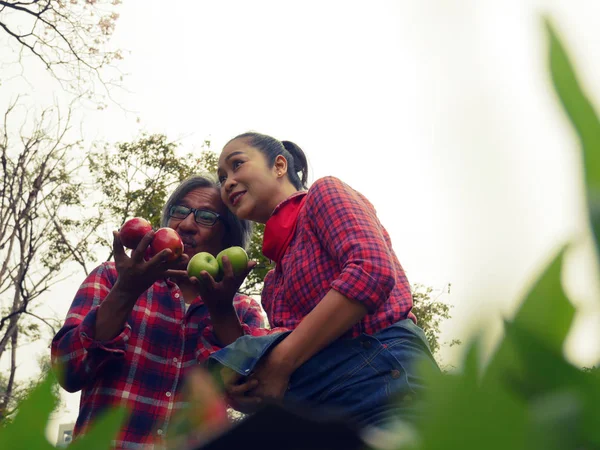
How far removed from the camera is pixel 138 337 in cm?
254

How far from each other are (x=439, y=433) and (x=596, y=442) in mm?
60

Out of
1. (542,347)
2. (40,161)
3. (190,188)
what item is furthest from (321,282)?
(40,161)

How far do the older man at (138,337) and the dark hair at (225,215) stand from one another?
A: 461 millimetres

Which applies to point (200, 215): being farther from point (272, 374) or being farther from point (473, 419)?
point (473, 419)

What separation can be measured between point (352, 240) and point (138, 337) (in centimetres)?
116

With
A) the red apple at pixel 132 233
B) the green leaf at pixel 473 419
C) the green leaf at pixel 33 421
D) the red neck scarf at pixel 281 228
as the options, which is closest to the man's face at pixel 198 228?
the red apple at pixel 132 233

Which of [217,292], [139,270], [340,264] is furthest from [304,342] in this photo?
[139,270]

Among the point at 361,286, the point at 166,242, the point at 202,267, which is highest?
the point at 166,242

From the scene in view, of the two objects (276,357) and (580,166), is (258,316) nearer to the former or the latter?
(276,357)

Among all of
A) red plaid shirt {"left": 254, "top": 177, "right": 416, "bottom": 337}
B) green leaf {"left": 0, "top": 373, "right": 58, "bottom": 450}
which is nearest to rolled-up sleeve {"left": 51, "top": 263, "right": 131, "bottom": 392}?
red plaid shirt {"left": 254, "top": 177, "right": 416, "bottom": 337}

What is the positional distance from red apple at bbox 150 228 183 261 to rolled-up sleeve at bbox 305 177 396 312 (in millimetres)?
999

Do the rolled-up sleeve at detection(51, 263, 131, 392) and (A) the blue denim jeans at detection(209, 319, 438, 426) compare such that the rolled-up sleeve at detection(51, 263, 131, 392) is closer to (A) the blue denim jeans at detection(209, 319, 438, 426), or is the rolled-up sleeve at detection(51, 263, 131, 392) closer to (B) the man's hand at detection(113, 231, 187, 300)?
(B) the man's hand at detection(113, 231, 187, 300)

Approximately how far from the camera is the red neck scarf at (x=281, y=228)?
216 cm

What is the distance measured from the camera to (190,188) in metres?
3.22
